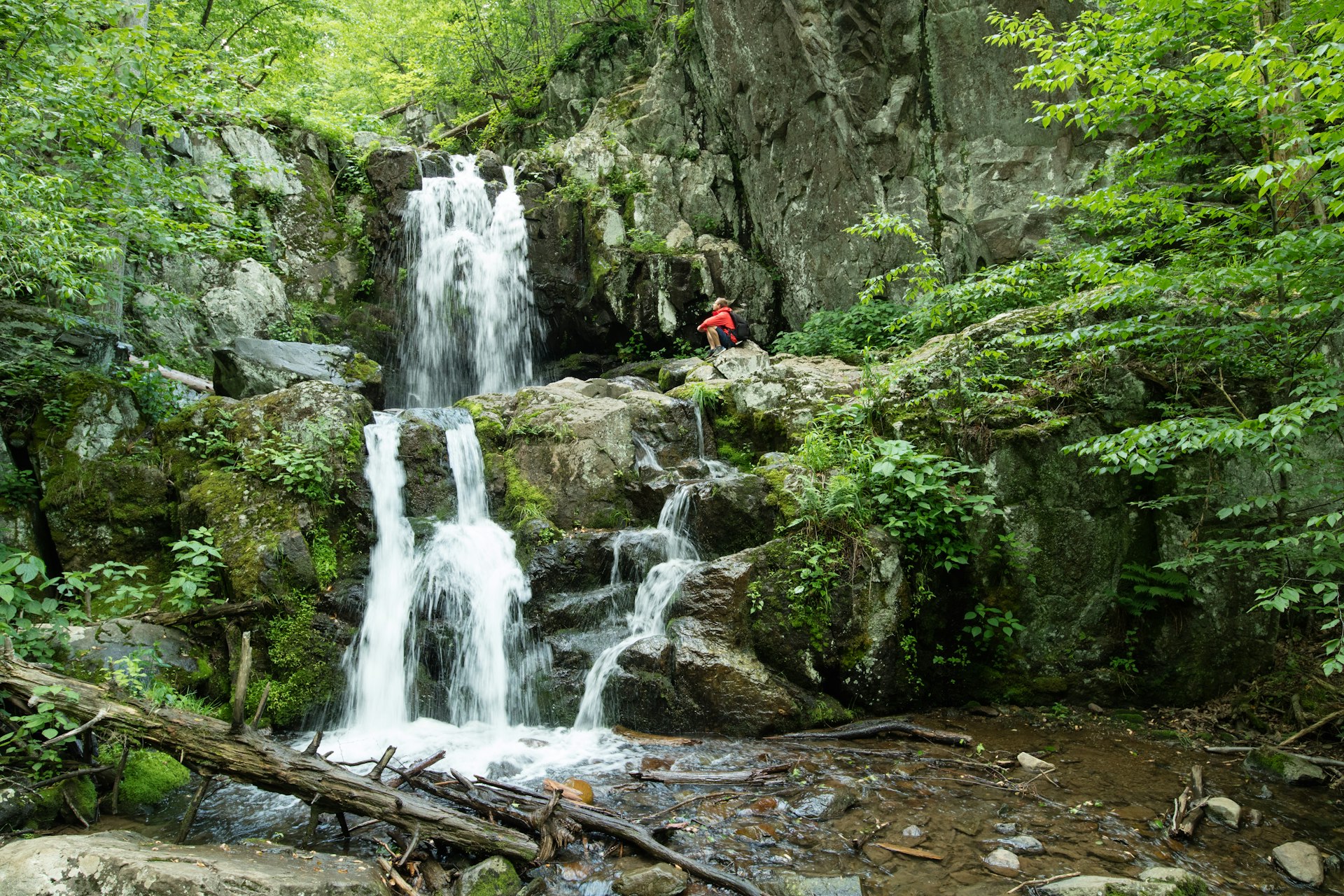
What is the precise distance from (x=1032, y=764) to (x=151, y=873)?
5.37 metres

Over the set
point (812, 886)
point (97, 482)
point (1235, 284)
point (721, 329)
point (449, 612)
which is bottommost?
point (812, 886)

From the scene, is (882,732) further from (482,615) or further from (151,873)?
(151,873)

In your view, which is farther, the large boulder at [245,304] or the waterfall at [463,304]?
the waterfall at [463,304]

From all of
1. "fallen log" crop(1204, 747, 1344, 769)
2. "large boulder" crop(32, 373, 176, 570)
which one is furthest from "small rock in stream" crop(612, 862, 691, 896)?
"large boulder" crop(32, 373, 176, 570)

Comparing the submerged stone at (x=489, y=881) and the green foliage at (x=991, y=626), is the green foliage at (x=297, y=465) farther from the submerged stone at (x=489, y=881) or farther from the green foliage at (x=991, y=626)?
the green foliage at (x=991, y=626)

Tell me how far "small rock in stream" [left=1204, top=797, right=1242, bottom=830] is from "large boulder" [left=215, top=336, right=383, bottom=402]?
31.0 ft

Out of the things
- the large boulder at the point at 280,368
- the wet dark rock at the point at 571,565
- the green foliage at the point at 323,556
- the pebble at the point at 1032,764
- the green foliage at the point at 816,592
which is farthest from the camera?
the large boulder at the point at 280,368

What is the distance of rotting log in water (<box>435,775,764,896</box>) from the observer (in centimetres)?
365

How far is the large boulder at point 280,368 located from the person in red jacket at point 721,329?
5603 mm

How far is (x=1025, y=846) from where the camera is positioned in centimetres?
396

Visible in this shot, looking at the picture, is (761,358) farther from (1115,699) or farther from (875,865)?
(875,865)

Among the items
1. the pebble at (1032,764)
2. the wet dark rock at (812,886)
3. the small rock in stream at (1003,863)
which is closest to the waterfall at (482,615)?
the wet dark rock at (812,886)

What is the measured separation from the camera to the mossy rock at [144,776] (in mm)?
4348

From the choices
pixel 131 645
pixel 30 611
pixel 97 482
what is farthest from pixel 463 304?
pixel 30 611
